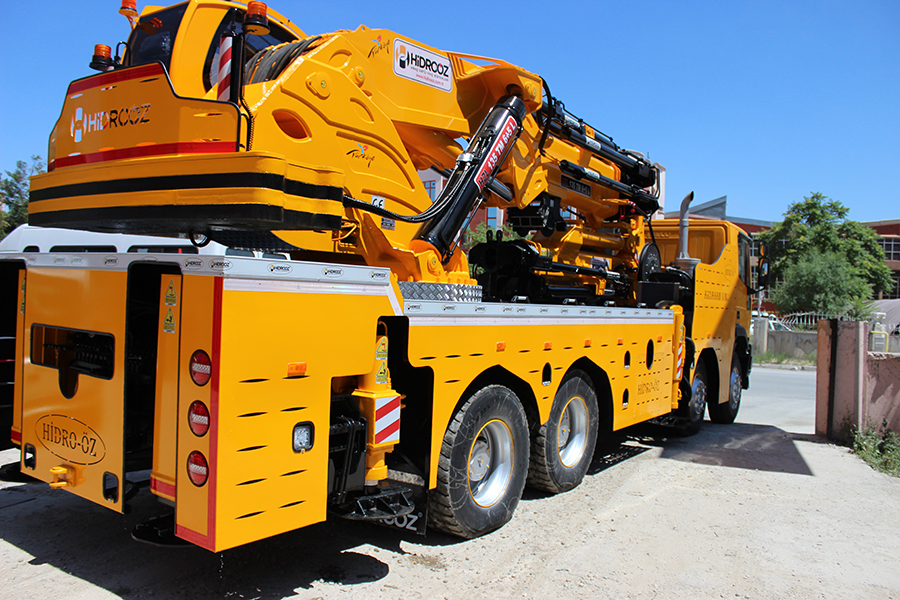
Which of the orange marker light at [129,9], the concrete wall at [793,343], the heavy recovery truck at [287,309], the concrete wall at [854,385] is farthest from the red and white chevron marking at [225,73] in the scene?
the concrete wall at [793,343]

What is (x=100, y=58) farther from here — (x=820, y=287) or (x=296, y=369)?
(x=820, y=287)

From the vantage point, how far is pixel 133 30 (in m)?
4.74

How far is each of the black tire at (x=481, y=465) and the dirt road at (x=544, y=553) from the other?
0.20 metres

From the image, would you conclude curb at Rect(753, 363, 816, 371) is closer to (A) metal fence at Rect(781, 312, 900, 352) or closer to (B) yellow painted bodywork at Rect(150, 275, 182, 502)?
(A) metal fence at Rect(781, 312, 900, 352)

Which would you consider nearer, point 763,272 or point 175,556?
point 175,556

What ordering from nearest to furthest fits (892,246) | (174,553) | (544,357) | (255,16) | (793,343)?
(255,16), (174,553), (544,357), (793,343), (892,246)

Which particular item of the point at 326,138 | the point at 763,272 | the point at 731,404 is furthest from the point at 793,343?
the point at 326,138

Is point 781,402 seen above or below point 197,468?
below

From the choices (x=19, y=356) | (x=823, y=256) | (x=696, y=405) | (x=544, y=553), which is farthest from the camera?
(x=823, y=256)

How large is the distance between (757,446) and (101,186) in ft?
27.1

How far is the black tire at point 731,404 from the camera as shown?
33.9 ft

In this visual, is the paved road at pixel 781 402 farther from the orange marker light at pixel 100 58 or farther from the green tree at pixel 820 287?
the green tree at pixel 820 287

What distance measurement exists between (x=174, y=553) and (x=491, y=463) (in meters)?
2.21

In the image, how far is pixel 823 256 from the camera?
42750 millimetres
